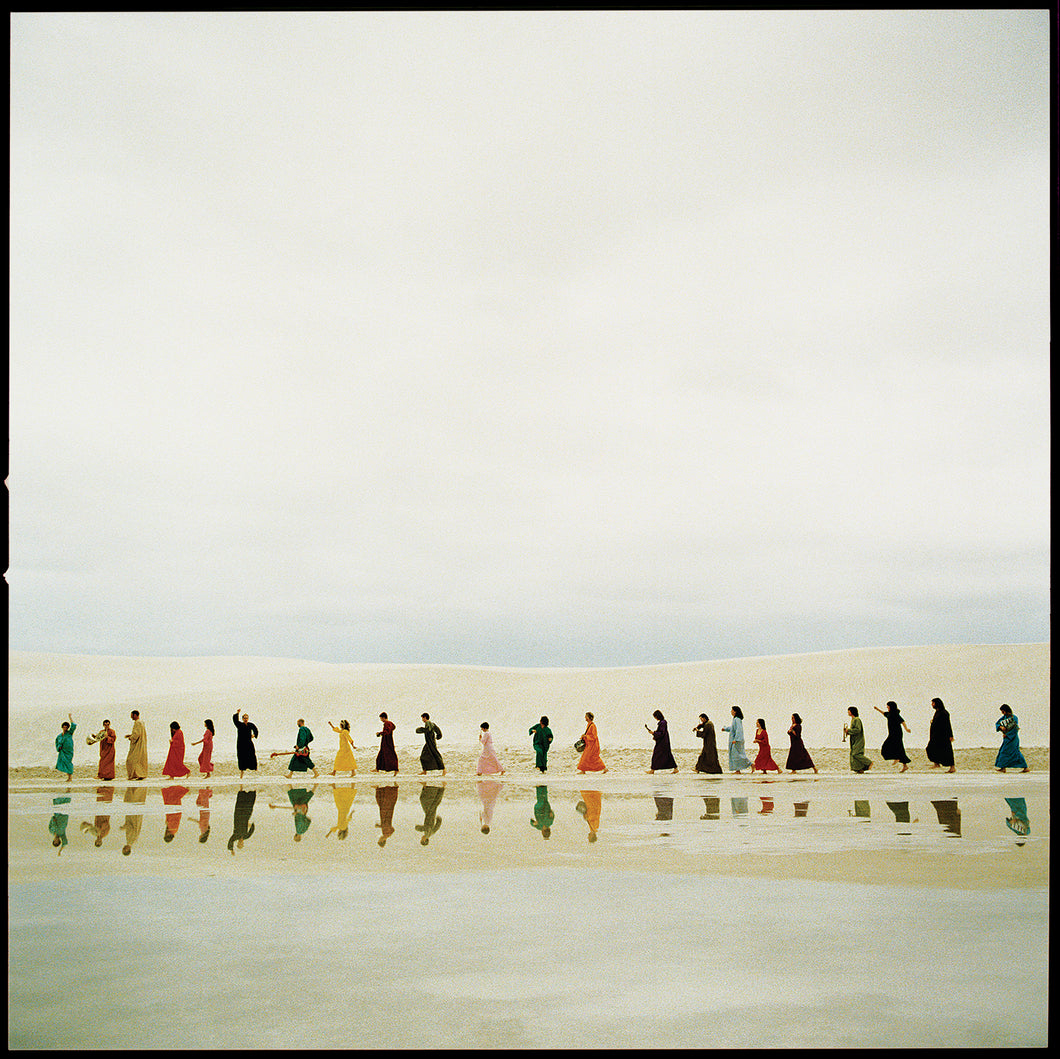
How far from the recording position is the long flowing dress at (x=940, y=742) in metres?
19.6

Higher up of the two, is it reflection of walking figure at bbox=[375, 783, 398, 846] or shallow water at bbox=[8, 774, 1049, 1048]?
shallow water at bbox=[8, 774, 1049, 1048]

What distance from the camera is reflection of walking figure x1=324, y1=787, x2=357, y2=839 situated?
40.1 feet

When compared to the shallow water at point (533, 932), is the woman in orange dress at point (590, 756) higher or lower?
lower

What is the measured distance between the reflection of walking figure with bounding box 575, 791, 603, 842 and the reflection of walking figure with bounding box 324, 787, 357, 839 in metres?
2.87

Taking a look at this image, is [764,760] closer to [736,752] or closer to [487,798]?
[736,752]

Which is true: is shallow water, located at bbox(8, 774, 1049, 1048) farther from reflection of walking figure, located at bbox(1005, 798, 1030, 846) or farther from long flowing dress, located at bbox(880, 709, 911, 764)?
long flowing dress, located at bbox(880, 709, 911, 764)

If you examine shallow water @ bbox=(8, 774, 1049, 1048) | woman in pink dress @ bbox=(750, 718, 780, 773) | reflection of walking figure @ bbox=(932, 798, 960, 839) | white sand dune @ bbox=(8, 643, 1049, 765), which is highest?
shallow water @ bbox=(8, 774, 1049, 1048)

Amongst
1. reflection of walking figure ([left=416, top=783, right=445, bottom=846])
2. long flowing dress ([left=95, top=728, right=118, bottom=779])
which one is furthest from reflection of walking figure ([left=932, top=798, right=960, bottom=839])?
long flowing dress ([left=95, top=728, right=118, bottom=779])

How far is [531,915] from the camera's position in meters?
8.02

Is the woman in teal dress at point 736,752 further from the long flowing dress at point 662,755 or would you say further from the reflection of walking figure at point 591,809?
Answer: the reflection of walking figure at point 591,809

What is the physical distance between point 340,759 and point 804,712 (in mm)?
18758

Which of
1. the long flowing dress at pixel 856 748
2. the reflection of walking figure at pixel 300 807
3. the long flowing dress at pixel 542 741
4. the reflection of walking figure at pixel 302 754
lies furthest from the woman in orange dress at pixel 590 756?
the reflection of walking figure at pixel 300 807

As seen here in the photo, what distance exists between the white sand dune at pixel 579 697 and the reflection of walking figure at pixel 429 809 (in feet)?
35.0

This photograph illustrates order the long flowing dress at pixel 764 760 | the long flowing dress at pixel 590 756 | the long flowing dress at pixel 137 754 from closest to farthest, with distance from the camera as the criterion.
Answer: the long flowing dress at pixel 137 754, the long flowing dress at pixel 590 756, the long flowing dress at pixel 764 760
